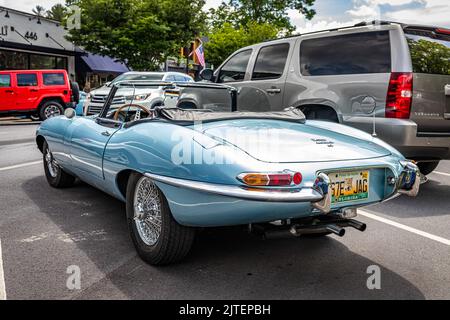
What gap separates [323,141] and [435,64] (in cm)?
270

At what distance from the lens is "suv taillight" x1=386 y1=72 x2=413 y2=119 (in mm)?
Answer: 4980

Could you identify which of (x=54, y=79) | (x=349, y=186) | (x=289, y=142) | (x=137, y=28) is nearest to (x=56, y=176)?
(x=289, y=142)

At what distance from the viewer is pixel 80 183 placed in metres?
6.02

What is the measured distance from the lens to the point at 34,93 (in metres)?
16.7

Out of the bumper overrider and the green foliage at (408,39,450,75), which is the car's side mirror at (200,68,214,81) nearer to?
the green foliage at (408,39,450,75)

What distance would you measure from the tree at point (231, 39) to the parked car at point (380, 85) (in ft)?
107

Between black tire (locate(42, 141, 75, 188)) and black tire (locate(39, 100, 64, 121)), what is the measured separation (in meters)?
11.5

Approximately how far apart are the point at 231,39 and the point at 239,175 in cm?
3751

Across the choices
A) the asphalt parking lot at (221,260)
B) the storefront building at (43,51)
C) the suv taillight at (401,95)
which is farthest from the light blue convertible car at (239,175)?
the storefront building at (43,51)

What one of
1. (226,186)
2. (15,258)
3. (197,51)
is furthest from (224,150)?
(197,51)

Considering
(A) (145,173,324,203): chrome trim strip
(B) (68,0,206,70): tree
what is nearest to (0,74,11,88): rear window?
(B) (68,0,206,70): tree

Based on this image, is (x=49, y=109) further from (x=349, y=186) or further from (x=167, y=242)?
(x=349, y=186)

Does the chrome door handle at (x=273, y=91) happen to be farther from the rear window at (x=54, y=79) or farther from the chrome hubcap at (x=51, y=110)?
the rear window at (x=54, y=79)
